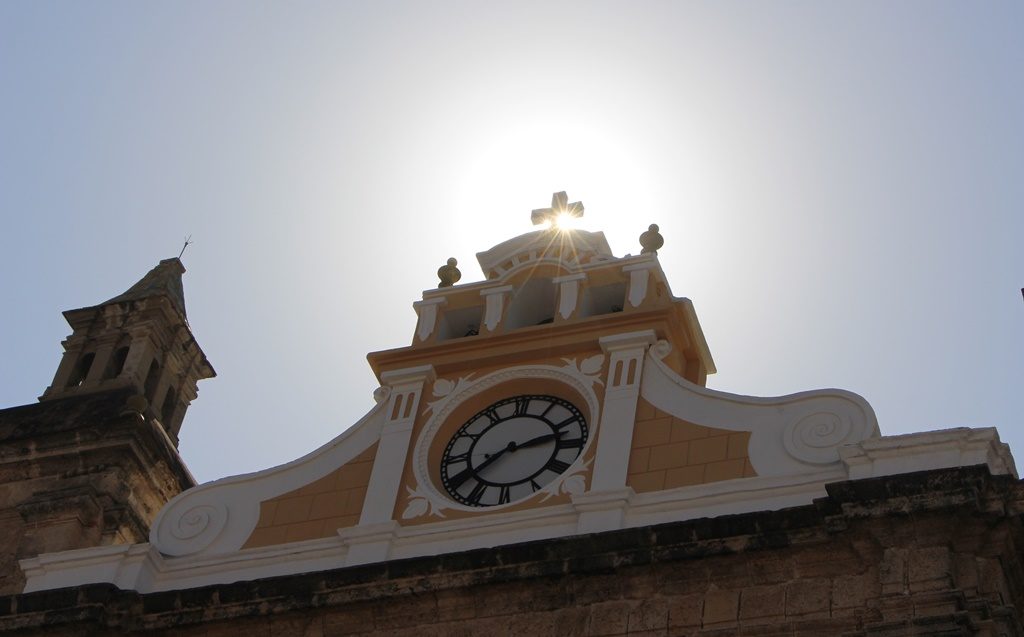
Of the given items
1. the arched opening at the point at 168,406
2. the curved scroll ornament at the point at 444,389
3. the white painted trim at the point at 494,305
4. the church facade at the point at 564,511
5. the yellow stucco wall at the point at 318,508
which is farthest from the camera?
the arched opening at the point at 168,406

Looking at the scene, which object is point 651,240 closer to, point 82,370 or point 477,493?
point 477,493

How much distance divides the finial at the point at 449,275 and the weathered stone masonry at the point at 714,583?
4.54 meters

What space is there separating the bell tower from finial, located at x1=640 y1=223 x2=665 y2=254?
258 inches

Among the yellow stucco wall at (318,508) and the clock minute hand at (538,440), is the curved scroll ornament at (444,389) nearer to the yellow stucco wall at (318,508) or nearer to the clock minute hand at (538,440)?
the yellow stucco wall at (318,508)

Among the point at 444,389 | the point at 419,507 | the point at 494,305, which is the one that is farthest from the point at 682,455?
the point at 494,305

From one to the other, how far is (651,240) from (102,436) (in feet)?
21.3

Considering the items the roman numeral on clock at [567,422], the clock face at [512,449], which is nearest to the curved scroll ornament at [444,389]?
the clock face at [512,449]

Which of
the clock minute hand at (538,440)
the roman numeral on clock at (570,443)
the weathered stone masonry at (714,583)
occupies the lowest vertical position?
the weathered stone masonry at (714,583)

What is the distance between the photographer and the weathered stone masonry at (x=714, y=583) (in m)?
15.7

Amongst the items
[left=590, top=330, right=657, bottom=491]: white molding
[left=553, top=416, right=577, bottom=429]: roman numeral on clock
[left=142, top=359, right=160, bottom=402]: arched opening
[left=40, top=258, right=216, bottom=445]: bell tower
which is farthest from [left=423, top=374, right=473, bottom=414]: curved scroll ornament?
[left=142, top=359, right=160, bottom=402]: arched opening

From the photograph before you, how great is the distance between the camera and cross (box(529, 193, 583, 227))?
844 inches

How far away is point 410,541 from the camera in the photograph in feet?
58.9

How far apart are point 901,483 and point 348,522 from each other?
509 cm

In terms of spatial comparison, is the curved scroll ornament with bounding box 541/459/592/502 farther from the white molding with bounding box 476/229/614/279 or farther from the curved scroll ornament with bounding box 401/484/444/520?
the white molding with bounding box 476/229/614/279
